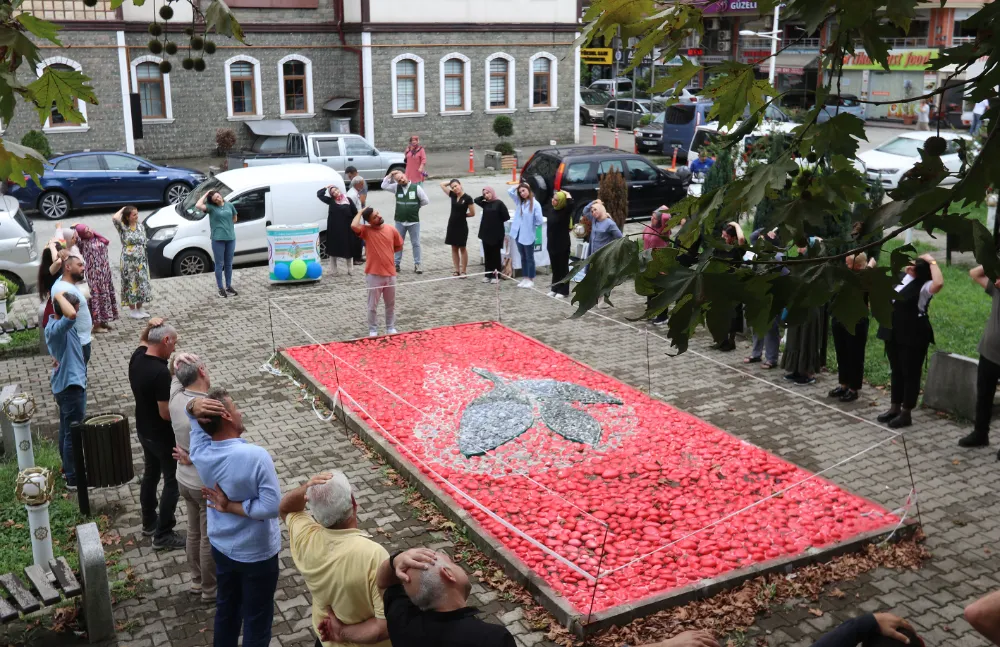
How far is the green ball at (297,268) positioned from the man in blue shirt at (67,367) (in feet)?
25.1

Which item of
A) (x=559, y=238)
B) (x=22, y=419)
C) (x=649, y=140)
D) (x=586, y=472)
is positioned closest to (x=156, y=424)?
(x=22, y=419)

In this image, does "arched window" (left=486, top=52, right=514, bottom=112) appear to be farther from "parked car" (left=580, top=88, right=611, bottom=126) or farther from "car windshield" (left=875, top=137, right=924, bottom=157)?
"car windshield" (left=875, top=137, right=924, bottom=157)

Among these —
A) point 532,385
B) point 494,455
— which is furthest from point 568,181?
point 494,455

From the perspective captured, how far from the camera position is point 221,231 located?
15625mm

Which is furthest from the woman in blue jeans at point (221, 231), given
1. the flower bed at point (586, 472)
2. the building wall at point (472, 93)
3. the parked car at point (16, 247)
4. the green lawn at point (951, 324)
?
the building wall at point (472, 93)

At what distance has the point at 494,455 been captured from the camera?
9.29m

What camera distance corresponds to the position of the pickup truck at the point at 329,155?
2803 cm

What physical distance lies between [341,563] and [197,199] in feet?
47.2

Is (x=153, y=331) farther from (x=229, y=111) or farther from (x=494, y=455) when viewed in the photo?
(x=229, y=111)

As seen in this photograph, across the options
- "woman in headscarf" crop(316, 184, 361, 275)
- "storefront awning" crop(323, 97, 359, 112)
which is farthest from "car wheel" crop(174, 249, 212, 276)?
"storefront awning" crop(323, 97, 359, 112)

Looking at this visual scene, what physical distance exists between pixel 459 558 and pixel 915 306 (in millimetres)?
5550

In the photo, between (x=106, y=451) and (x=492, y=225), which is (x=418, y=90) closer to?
(x=492, y=225)

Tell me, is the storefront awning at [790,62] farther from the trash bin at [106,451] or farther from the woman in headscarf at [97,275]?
the trash bin at [106,451]

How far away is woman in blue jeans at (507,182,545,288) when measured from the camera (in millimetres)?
16078
